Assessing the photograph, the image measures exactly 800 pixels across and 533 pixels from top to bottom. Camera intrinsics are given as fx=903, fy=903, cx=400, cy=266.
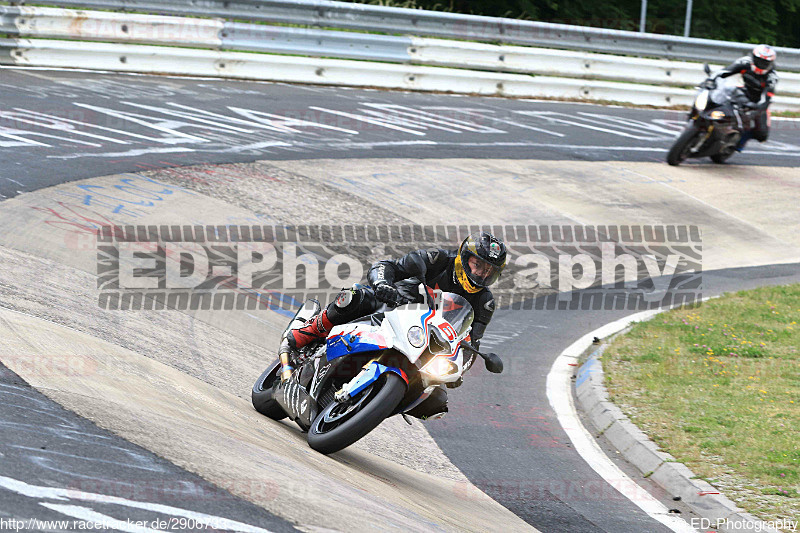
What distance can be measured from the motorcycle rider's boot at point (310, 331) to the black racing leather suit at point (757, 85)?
1333 cm

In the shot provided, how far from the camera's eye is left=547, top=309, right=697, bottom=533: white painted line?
656 centimetres

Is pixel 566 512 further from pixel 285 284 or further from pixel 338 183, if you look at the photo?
pixel 338 183

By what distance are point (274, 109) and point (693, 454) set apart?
41.4 feet

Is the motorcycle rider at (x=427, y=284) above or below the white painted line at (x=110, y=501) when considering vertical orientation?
above

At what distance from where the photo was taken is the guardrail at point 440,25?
19.8 metres

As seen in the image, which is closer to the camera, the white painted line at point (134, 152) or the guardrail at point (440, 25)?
the white painted line at point (134, 152)

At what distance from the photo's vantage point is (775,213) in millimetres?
16422

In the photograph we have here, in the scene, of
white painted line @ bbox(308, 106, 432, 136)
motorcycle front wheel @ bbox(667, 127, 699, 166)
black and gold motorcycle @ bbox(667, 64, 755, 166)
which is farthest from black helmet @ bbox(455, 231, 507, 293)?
motorcycle front wheel @ bbox(667, 127, 699, 166)

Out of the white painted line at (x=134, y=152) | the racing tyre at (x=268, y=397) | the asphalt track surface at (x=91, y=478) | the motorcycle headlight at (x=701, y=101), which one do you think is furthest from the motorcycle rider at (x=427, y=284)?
the motorcycle headlight at (x=701, y=101)

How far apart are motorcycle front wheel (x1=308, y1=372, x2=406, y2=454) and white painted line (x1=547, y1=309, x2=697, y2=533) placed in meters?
2.16

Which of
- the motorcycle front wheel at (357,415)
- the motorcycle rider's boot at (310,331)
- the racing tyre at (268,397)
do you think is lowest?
the racing tyre at (268,397)

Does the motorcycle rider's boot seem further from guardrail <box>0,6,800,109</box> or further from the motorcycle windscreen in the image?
guardrail <box>0,6,800,109</box>

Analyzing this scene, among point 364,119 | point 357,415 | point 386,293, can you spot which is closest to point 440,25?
point 364,119

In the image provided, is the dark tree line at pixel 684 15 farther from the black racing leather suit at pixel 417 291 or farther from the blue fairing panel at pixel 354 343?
the blue fairing panel at pixel 354 343
